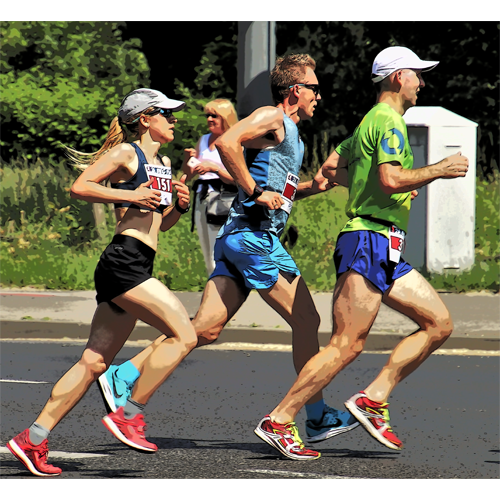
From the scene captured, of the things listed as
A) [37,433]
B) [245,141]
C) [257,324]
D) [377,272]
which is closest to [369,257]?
[377,272]

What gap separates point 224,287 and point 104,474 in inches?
41.8

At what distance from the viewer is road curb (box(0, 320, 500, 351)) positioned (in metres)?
8.67

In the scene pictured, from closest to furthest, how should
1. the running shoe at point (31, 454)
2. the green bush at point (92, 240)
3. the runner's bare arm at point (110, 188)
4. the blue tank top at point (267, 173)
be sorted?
the running shoe at point (31, 454)
the runner's bare arm at point (110, 188)
the blue tank top at point (267, 173)
the green bush at point (92, 240)

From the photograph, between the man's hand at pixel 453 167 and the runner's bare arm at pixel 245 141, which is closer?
the man's hand at pixel 453 167

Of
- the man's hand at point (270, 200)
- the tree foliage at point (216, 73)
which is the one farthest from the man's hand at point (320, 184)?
the tree foliage at point (216, 73)

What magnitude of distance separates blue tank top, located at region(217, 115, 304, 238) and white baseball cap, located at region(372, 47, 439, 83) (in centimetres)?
48

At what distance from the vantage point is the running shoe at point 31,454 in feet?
14.9

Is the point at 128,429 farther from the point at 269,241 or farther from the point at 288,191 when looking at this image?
the point at 288,191

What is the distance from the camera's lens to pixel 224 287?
519 cm

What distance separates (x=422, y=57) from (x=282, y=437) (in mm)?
17036

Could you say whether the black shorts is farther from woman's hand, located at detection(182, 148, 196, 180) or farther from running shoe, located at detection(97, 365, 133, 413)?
woman's hand, located at detection(182, 148, 196, 180)

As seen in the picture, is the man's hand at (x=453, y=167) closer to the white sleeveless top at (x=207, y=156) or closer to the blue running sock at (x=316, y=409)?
the blue running sock at (x=316, y=409)

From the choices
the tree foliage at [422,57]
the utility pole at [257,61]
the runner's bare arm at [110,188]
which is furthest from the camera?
the tree foliage at [422,57]

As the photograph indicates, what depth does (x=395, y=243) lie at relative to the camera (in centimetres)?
499
